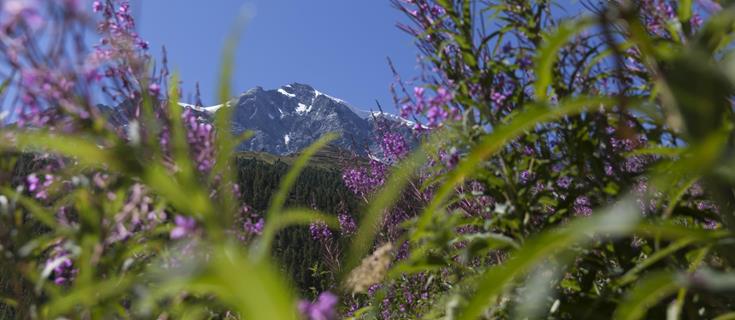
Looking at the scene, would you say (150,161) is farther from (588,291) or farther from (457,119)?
(588,291)

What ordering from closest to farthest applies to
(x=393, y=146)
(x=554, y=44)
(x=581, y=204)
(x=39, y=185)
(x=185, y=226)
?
(x=554, y=44) → (x=185, y=226) → (x=39, y=185) → (x=581, y=204) → (x=393, y=146)

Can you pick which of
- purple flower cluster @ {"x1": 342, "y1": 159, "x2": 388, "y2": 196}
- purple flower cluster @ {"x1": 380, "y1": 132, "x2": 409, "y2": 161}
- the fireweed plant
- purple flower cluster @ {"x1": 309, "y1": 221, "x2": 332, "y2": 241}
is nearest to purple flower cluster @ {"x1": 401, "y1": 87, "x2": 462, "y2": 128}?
the fireweed plant

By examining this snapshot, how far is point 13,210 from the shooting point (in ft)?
5.79

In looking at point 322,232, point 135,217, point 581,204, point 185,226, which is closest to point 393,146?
point 322,232

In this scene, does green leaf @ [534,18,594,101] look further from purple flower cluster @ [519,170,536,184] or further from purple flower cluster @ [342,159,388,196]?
purple flower cluster @ [342,159,388,196]

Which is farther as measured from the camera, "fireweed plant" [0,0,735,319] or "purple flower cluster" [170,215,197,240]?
"purple flower cluster" [170,215,197,240]

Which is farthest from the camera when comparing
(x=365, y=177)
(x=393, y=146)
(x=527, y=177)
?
(x=365, y=177)

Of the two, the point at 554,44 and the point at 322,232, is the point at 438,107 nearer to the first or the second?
the point at 554,44

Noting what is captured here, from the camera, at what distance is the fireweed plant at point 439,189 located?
97 cm

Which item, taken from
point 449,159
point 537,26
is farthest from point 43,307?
point 537,26

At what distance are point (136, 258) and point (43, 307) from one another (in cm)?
41

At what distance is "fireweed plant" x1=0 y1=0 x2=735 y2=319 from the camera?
97 cm

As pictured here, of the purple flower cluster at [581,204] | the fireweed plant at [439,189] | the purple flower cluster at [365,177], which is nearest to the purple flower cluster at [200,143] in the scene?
the fireweed plant at [439,189]

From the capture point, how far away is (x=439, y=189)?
148 centimetres
